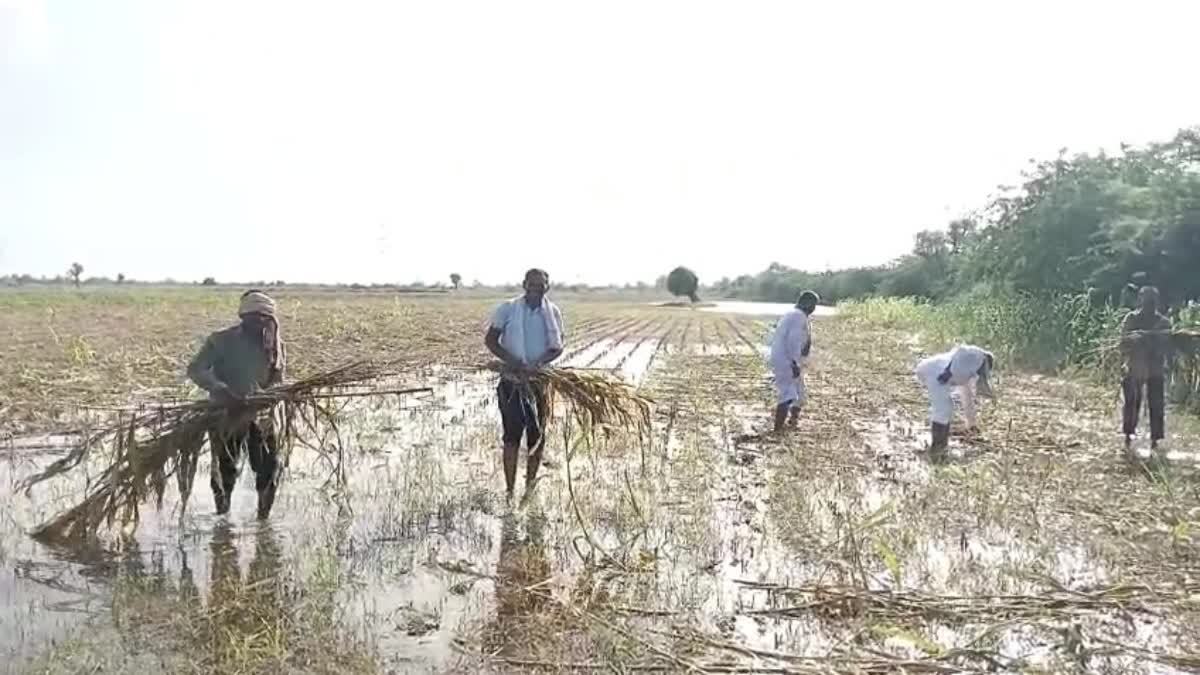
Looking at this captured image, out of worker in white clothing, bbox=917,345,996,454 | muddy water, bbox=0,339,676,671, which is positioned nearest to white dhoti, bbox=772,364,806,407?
worker in white clothing, bbox=917,345,996,454

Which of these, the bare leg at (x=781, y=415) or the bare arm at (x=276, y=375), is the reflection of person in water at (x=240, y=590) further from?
the bare leg at (x=781, y=415)

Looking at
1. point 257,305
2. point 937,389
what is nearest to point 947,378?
point 937,389

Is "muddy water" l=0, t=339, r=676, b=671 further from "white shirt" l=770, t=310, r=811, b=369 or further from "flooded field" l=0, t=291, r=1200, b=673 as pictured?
"white shirt" l=770, t=310, r=811, b=369

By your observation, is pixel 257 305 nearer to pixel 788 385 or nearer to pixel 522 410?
→ pixel 522 410

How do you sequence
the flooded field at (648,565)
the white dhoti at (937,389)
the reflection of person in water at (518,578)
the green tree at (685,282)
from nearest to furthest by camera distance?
1. the flooded field at (648,565)
2. the reflection of person in water at (518,578)
3. the white dhoti at (937,389)
4. the green tree at (685,282)

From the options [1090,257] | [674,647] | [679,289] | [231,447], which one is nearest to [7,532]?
[231,447]

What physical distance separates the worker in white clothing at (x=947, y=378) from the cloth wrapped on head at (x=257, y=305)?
516 centimetres

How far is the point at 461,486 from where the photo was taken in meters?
7.10

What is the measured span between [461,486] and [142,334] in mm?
18143

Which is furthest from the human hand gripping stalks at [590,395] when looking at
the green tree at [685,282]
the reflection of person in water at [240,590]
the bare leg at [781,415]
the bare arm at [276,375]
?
the green tree at [685,282]

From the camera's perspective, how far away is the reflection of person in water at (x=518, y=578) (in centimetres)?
427

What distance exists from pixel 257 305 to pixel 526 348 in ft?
5.32

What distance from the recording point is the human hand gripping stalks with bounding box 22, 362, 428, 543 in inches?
220

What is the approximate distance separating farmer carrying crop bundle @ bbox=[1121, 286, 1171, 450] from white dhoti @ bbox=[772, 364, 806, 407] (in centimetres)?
280
